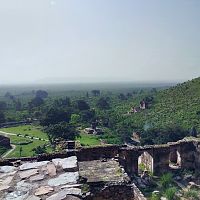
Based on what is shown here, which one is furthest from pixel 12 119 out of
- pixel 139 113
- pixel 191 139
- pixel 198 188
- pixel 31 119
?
pixel 198 188

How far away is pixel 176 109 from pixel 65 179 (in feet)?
164

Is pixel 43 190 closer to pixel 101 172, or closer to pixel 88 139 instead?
pixel 101 172

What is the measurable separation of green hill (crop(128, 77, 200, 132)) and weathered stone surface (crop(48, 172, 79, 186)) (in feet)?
132

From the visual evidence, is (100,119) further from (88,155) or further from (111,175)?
(111,175)

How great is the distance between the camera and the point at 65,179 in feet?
13.7

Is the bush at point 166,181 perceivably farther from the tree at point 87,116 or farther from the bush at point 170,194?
the tree at point 87,116

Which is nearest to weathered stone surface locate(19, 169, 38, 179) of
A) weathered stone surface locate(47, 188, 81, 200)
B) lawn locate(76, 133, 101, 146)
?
weathered stone surface locate(47, 188, 81, 200)

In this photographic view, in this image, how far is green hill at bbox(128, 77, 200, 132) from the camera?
A: 4781 centimetres

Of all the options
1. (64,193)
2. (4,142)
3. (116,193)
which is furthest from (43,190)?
(4,142)

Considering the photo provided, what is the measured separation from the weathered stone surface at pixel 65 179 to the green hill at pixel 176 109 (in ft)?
132

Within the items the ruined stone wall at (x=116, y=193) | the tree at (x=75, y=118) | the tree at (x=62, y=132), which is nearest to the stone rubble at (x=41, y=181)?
the ruined stone wall at (x=116, y=193)

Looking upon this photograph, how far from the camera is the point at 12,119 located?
69.0 meters

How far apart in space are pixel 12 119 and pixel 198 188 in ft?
167

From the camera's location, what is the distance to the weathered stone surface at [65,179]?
4070 mm
